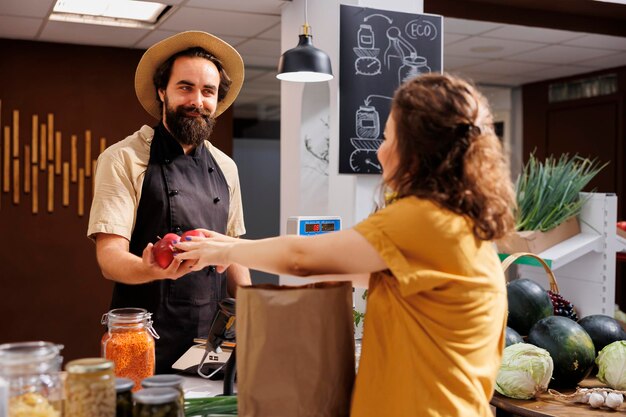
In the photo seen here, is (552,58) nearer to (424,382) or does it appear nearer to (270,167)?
(270,167)

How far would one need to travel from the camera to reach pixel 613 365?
2.08 metres

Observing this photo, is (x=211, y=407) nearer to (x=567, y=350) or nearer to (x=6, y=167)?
(x=567, y=350)

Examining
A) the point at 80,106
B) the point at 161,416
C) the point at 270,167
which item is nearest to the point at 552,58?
the point at 270,167

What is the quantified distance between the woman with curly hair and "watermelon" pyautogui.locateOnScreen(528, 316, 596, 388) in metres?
0.90

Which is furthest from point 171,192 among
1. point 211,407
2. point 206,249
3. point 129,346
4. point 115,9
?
point 115,9

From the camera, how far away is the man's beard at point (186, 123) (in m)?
2.32

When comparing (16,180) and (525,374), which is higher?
(16,180)

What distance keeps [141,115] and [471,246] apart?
5508 mm

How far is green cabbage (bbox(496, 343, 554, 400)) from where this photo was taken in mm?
1960

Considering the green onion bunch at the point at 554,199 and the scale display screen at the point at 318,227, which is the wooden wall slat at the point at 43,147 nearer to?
the green onion bunch at the point at 554,199

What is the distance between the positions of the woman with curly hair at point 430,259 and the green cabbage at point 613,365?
3.15 ft

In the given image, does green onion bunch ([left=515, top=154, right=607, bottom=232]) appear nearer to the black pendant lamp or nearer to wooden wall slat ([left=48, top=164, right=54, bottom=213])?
the black pendant lamp

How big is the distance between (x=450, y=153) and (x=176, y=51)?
1.44m

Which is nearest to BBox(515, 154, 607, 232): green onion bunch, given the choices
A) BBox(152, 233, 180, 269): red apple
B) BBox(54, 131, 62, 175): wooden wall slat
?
BBox(152, 233, 180, 269): red apple
